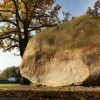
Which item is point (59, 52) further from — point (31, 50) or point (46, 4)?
point (46, 4)

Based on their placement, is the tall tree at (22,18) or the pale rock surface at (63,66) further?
the tall tree at (22,18)

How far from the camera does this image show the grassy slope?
32.7 feet

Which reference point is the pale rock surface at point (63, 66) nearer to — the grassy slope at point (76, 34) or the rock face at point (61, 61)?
the rock face at point (61, 61)

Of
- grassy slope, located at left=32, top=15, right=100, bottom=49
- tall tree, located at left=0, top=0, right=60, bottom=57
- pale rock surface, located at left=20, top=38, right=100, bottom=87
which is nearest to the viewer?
pale rock surface, located at left=20, top=38, right=100, bottom=87

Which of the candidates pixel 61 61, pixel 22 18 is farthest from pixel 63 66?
pixel 22 18

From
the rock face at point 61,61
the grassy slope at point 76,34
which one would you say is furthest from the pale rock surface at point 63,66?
the grassy slope at point 76,34

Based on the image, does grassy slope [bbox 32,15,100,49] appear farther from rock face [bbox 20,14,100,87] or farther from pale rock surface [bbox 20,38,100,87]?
pale rock surface [bbox 20,38,100,87]

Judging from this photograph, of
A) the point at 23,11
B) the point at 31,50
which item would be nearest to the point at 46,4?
Result: the point at 23,11

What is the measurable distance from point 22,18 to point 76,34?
979 inches

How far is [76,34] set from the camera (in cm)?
1035

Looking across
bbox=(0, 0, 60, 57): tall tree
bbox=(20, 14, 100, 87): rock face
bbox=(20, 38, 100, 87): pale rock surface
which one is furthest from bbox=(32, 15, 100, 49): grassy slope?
bbox=(0, 0, 60, 57): tall tree

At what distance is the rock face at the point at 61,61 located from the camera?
9.56 metres

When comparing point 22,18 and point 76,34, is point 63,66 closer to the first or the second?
point 76,34

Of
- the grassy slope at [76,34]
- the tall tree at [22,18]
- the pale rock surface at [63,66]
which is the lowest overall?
the pale rock surface at [63,66]
